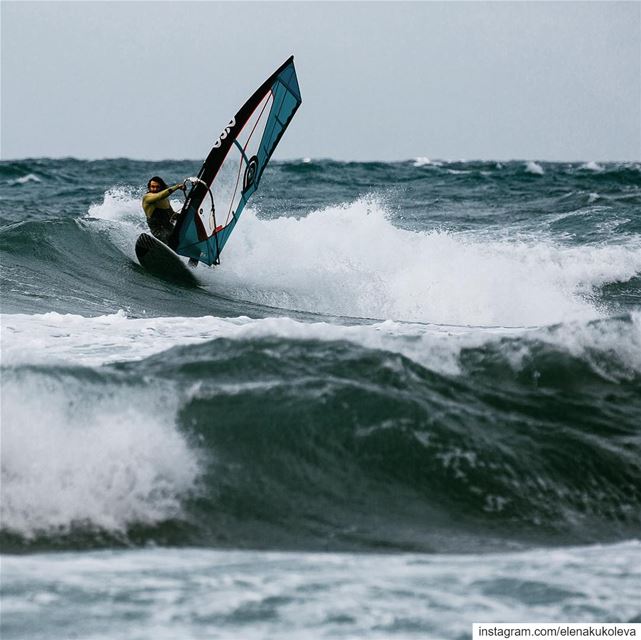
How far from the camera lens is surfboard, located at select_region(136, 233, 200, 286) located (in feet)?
38.0

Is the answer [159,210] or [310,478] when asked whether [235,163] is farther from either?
[310,478]

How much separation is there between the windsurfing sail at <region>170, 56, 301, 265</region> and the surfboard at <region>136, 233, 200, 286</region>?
0.12m

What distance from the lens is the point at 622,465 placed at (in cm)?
543

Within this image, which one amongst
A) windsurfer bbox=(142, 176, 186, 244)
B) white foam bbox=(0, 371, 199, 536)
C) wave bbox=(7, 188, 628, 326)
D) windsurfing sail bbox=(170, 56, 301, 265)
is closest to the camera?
white foam bbox=(0, 371, 199, 536)

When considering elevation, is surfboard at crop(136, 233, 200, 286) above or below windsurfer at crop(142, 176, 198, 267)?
below

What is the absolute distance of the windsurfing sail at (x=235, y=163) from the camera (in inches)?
439

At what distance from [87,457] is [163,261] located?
23.2 feet

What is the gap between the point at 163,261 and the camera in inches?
461

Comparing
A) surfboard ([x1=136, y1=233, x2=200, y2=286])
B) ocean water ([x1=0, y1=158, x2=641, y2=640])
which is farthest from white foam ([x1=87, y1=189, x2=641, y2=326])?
ocean water ([x1=0, y1=158, x2=641, y2=640])

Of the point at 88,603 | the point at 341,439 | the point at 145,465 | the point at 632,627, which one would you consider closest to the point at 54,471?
the point at 145,465

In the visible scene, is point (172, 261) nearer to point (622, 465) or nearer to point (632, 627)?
point (622, 465)

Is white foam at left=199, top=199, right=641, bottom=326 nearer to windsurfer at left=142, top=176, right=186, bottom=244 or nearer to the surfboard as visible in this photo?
the surfboard

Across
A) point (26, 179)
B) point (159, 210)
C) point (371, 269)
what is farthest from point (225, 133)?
point (26, 179)

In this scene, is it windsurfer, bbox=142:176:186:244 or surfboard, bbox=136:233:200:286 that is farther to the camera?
surfboard, bbox=136:233:200:286
